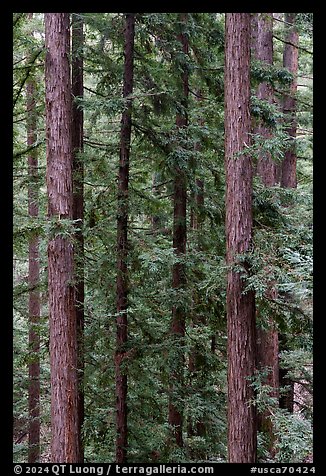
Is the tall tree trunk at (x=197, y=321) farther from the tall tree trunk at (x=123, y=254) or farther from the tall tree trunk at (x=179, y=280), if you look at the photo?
the tall tree trunk at (x=123, y=254)

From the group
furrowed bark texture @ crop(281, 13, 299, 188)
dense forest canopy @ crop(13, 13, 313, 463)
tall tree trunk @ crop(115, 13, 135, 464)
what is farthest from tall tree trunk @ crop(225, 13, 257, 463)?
furrowed bark texture @ crop(281, 13, 299, 188)

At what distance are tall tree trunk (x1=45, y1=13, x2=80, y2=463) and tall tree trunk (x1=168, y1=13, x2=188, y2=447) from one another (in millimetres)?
2306

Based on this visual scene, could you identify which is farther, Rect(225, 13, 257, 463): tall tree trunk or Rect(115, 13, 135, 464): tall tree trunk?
Rect(115, 13, 135, 464): tall tree trunk

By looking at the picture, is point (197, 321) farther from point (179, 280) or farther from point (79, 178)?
point (79, 178)

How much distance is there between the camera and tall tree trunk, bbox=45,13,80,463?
256 inches

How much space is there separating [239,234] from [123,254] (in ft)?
7.72

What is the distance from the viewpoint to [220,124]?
9133mm

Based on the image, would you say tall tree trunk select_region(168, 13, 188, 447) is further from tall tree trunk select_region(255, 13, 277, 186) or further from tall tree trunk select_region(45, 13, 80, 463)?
tall tree trunk select_region(45, 13, 80, 463)

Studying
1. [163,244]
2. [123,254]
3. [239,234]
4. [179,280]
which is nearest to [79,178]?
[123,254]

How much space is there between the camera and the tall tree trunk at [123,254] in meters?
7.93

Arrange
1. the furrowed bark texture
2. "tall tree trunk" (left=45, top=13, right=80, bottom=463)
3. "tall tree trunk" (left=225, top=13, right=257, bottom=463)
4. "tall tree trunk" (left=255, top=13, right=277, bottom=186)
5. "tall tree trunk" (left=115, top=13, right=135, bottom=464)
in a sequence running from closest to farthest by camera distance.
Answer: "tall tree trunk" (left=225, top=13, right=257, bottom=463) → "tall tree trunk" (left=45, top=13, right=80, bottom=463) → "tall tree trunk" (left=115, top=13, right=135, bottom=464) → "tall tree trunk" (left=255, top=13, right=277, bottom=186) → the furrowed bark texture

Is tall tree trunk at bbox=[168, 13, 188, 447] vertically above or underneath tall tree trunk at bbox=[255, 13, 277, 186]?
underneath

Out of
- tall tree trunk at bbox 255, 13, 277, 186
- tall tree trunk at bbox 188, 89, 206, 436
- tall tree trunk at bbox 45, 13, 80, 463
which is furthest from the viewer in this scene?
tall tree trunk at bbox 255, 13, 277, 186
